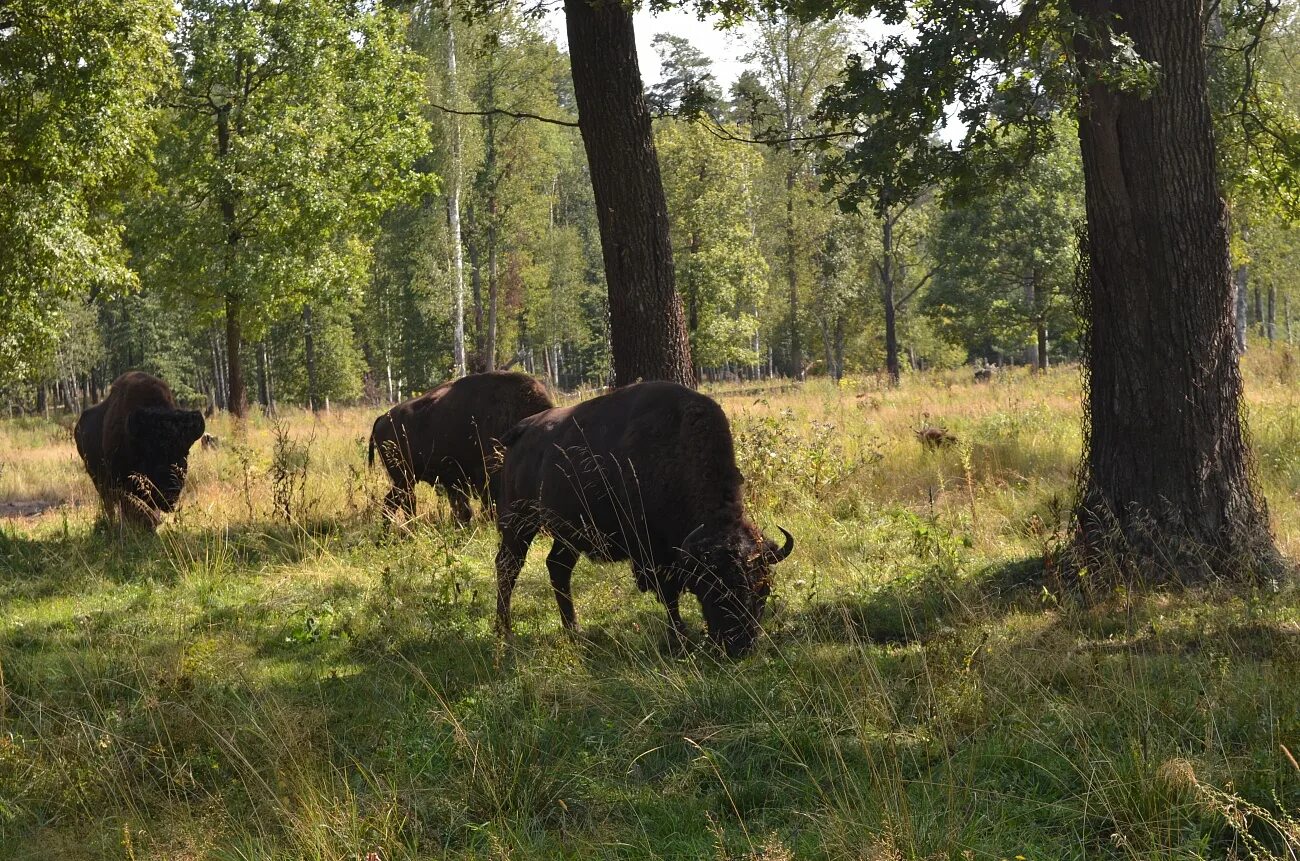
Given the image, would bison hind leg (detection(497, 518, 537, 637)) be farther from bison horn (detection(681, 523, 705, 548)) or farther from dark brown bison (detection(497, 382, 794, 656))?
bison horn (detection(681, 523, 705, 548))

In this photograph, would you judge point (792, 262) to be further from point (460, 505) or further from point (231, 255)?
point (460, 505)

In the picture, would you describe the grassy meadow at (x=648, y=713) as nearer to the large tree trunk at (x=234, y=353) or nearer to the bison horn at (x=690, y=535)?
the bison horn at (x=690, y=535)

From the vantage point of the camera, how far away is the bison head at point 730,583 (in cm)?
548

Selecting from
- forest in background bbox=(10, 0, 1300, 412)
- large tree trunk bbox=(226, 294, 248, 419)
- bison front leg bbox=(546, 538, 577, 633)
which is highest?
forest in background bbox=(10, 0, 1300, 412)

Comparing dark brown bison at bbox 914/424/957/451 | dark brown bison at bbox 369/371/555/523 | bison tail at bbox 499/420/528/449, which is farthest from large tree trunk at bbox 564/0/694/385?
dark brown bison at bbox 914/424/957/451

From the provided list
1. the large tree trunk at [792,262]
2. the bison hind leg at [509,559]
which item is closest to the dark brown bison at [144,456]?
the bison hind leg at [509,559]

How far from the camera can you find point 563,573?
22.1ft

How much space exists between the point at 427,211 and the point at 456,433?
Result: 31.5 m

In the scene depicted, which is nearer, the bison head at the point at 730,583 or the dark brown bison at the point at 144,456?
the bison head at the point at 730,583

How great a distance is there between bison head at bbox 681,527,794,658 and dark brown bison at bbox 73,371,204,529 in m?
7.13

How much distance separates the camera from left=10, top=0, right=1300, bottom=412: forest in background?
14312 mm

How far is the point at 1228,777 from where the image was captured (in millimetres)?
3434

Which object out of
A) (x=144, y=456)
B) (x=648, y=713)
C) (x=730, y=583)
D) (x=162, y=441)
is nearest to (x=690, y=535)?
(x=730, y=583)

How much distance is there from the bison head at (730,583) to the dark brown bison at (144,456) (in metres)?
7.13
